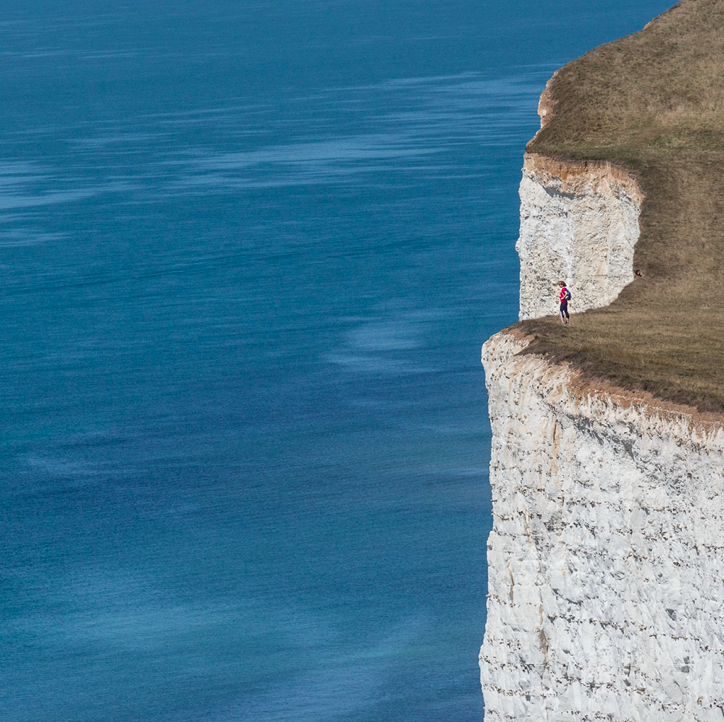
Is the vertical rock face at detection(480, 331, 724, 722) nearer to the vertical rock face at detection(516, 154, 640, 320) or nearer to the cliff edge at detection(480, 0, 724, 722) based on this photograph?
the cliff edge at detection(480, 0, 724, 722)

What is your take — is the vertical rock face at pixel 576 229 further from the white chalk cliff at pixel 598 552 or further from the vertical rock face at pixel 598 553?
the vertical rock face at pixel 598 553

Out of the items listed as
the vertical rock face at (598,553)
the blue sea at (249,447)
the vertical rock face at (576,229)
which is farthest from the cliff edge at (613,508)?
the blue sea at (249,447)

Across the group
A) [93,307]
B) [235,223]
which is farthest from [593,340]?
[235,223]

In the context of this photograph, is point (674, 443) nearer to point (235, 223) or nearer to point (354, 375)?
point (354, 375)

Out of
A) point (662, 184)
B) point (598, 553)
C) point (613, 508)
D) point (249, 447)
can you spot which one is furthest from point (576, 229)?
point (613, 508)

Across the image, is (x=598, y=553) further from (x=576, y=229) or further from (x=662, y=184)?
(x=576, y=229)
